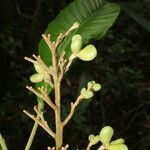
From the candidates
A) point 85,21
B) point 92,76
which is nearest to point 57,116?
point 85,21

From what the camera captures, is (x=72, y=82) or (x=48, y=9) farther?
(x=72, y=82)

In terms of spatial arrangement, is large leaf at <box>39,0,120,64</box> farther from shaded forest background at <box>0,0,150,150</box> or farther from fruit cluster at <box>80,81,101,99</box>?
shaded forest background at <box>0,0,150,150</box>

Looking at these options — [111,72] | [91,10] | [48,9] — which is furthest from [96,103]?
[91,10]

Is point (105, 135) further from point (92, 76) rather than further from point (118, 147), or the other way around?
point (92, 76)

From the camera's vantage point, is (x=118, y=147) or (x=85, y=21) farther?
(x=85, y=21)

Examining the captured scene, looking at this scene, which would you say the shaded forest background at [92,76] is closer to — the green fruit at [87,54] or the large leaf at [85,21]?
the large leaf at [85,21]

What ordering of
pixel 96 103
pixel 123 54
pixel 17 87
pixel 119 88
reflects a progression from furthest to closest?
pixel 123 54 → pixel 119 88 → pixel 96 103 → pixel 17 87

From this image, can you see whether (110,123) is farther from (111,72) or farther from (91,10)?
(91,10)
